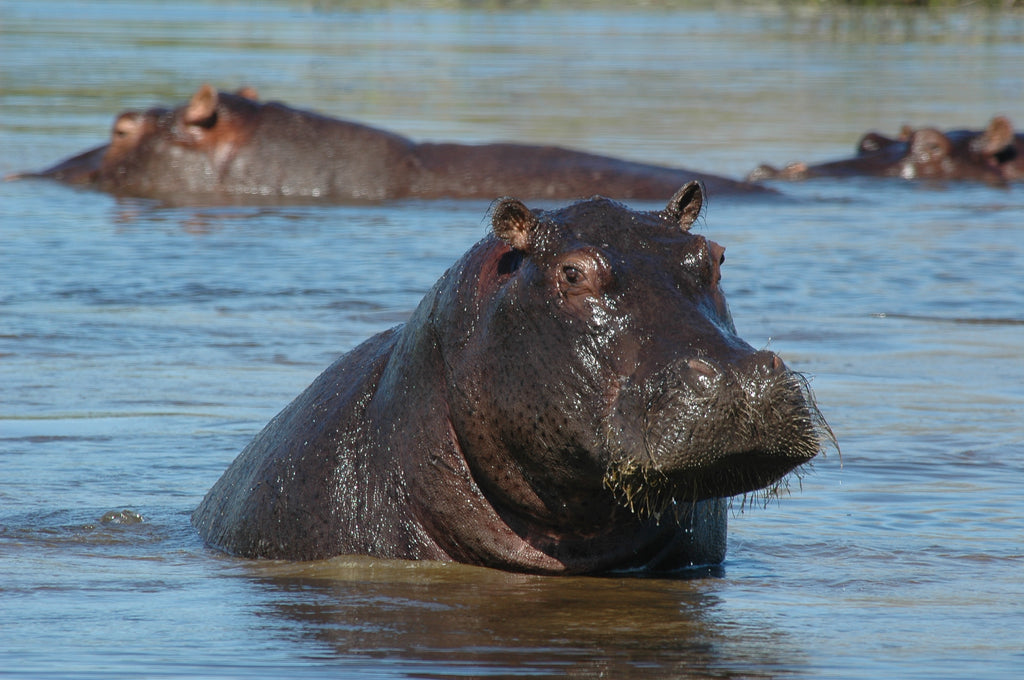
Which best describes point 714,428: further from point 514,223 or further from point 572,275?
point 514,223

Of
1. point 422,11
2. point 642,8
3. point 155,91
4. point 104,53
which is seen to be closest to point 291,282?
point 155,91

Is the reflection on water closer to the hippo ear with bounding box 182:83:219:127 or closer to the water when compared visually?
the water

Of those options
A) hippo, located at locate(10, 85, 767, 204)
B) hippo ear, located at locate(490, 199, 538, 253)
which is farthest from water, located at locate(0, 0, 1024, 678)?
hippo ear, located at locate(490, 199, 538, 253)

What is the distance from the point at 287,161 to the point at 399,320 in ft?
17.5

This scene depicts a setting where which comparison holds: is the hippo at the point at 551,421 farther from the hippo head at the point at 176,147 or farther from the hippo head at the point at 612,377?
the hippo head at the point at 176,147

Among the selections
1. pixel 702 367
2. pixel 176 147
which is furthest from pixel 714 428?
pixel 176 147

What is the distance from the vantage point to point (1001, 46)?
43094 millimetres

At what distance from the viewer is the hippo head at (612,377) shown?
171 inches

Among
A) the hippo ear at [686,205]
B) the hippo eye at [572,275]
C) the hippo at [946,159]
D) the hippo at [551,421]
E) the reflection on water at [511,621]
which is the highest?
the hippo at [946,159]

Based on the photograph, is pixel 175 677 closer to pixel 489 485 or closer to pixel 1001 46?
pixel 489 485

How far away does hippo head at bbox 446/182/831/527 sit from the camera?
4355mm

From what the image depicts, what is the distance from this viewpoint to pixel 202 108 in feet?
48.3

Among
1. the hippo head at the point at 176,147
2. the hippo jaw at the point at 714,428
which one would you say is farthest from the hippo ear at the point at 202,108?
the hippo jaw at the point at 714,428

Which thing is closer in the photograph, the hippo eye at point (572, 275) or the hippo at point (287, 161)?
the hippo eye at point (572, 275)
